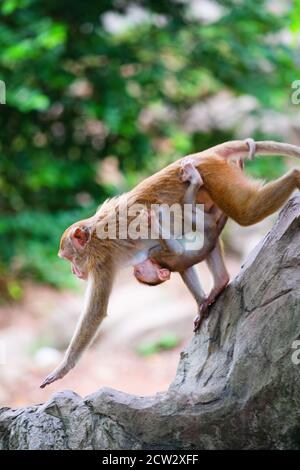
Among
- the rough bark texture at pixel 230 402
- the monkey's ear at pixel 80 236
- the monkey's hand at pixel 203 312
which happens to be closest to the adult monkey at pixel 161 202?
the monkey's ear at pixel 80 236

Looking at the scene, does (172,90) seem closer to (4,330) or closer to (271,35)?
(271,35)

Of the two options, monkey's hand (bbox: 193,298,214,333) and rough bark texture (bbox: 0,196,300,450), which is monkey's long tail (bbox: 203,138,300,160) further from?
monkey's hand (bbox: 193,298,214,333)

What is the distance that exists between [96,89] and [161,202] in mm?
4188

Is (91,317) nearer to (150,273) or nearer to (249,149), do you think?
(150,273)

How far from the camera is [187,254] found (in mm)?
3715

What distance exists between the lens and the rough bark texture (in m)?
3.25

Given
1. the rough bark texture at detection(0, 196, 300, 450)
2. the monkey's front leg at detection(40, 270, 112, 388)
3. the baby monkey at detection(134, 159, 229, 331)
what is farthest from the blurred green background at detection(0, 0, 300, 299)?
Result: the rough bark texture at detection(0, 196, 300, 450)

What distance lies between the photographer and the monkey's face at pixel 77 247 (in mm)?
3861

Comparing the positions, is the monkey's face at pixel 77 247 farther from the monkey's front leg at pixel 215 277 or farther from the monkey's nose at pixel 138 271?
the monkey's front leg at pixel 215 277

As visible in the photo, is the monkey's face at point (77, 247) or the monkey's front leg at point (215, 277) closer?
the monkey's front leg at point (215, 277)

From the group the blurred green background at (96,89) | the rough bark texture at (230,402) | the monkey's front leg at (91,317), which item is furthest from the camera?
the blurred green background at (96,89)

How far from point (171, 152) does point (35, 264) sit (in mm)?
1929

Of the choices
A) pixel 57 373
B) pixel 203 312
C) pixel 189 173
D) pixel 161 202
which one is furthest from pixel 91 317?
pixel 189 173

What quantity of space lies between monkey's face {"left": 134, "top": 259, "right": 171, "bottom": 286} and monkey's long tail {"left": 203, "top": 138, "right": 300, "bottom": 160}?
62 cm
